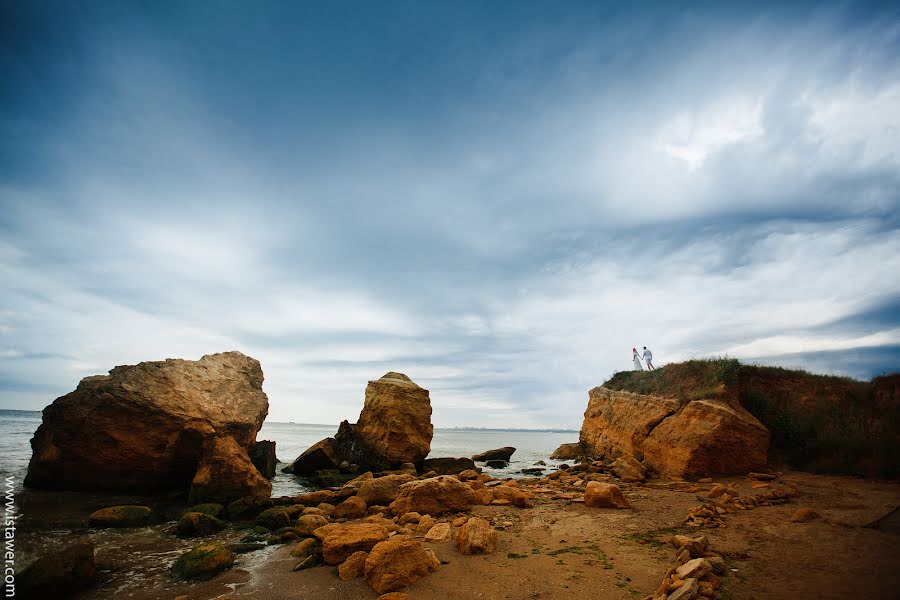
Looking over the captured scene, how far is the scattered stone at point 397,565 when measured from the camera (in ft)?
19.0

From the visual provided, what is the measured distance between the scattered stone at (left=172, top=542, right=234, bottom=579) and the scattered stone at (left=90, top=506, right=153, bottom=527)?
426cm

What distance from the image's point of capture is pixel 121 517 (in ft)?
33.2

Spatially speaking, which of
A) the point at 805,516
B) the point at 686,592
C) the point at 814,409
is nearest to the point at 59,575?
the point at 686,592

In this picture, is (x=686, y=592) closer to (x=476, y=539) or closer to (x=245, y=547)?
(x=476, y=539)

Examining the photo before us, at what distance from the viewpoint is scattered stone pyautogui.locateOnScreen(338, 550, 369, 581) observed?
6.36 meters

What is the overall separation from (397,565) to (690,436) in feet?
45.9

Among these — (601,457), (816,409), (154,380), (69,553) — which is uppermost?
(154,380)

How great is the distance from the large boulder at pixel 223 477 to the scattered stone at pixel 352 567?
7454mm

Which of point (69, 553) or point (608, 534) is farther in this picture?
point (608, 534)

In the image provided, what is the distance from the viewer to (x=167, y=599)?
19.8 feet

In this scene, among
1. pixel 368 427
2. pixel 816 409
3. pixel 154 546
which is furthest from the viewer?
pixel 368 427

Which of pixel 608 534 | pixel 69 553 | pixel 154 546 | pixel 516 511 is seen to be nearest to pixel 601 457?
pixel 516 511

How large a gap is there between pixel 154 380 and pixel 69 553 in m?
7.81

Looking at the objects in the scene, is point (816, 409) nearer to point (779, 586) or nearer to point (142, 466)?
point (779, 586)
